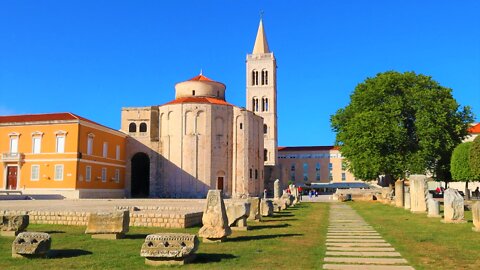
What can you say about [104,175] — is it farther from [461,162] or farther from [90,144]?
[461,162]

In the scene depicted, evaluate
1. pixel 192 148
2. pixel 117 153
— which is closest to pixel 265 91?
pixel 192 148

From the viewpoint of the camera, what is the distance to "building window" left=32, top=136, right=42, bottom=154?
44.5 metres

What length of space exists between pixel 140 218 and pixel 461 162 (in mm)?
29075

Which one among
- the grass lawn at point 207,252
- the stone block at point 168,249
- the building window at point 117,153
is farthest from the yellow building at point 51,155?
the stone block at point 168,249

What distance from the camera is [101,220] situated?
39.1 ft

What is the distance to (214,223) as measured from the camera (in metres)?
11.5

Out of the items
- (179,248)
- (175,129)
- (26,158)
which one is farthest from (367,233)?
(175,129)

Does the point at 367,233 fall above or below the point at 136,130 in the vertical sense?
below

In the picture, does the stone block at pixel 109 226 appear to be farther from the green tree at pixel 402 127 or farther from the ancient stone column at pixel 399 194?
the green tree at pixel 402 127

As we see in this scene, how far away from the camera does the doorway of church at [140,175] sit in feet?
190

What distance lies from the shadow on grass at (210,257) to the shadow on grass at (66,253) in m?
2.35

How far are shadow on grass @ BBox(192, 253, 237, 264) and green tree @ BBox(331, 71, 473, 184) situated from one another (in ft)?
93.2

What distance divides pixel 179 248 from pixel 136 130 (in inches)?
2005

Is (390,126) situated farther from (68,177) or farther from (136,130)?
(136,130)
